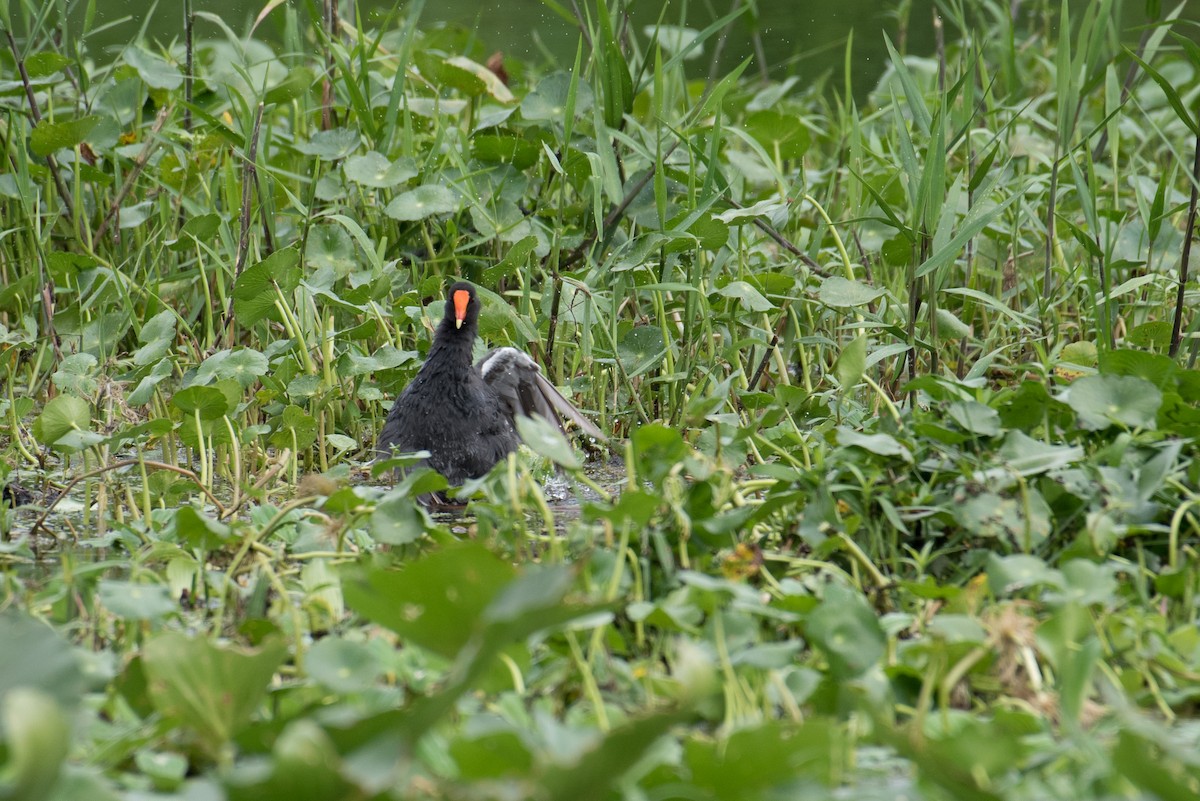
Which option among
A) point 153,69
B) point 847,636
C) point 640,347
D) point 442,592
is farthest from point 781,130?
point 442,592

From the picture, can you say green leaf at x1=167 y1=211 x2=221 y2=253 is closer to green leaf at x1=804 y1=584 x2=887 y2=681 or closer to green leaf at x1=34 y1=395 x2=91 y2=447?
green leaf at x1=34 y1=395 x2=91 y2=447

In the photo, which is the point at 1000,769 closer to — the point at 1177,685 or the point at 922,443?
the point at 1177,685

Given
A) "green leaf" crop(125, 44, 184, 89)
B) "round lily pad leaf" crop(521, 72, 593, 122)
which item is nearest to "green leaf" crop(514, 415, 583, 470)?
"round lily pad leaf" crop(521, 72, 593, 122)

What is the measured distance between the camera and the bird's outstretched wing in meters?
4.01

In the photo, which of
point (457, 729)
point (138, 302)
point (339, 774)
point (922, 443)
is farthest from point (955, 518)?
point (138, 302)

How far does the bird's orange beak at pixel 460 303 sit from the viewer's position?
380 cm

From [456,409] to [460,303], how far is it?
30 cm

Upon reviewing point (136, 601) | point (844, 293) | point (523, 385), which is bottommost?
point (523, 385)

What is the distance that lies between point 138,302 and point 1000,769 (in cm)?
352

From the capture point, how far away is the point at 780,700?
192 cm

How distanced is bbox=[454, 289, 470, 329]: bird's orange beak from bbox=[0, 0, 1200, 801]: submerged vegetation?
142 millimetres

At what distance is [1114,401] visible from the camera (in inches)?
97.8

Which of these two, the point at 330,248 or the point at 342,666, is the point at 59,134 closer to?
the point at 330,248

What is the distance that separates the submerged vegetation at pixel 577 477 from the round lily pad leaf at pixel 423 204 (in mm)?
17
